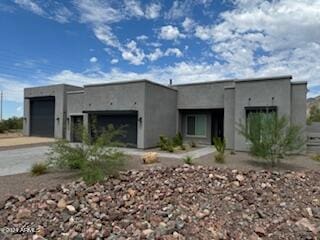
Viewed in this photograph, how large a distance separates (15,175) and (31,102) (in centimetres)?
2405

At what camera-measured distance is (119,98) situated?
68.0ft

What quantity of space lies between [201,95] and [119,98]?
21.4ft

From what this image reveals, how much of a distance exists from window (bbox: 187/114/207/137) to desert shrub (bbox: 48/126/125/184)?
13535 millimetres

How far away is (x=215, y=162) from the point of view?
1332 centimetres

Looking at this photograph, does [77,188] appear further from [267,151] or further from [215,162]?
[267,151]

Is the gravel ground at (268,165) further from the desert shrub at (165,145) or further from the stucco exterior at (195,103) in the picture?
the desert shrub at (165,145)

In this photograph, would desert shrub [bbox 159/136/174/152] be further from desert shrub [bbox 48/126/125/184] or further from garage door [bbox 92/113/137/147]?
desert shrub [bbox 48/126/125/184]

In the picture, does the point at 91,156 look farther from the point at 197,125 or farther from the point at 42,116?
the point at 42,116

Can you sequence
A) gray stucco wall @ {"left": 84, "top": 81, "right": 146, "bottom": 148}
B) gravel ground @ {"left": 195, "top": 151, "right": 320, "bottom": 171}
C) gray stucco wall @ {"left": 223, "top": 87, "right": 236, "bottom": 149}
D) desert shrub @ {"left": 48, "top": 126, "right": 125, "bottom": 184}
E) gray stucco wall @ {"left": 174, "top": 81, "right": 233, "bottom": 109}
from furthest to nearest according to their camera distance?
gray stucco wall @ {"left": 174, "top": 81, "right": 233, "bottom": 109}, gray stucco wall @ {"left": 223, "top": 87, "right": 236, "bottom": 149}, gray stucco wall @ {"left": 84, "top": 81, "right": 146, "bottom": 148}, gravel ground @ {"left": 195, "top": 151, "right": 320, "bottom": 171}, desert shrub @ {"left": 48, "top": 126, "right": 125, "bottom": 184}

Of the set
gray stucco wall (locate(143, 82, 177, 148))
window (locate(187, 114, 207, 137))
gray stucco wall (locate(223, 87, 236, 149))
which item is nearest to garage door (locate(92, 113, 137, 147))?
gray stucco wall (locate(143, 82, 177, 148))

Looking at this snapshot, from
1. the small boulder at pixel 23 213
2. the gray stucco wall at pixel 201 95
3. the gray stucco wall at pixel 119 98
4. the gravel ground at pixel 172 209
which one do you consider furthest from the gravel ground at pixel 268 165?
the gray stucco wall at pixel 201 95

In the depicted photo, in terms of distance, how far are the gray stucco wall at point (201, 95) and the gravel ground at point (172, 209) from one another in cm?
1218

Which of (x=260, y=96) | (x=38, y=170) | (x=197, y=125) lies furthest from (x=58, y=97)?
(x=260, y=96)

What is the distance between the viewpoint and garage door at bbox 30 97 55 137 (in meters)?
30.3
